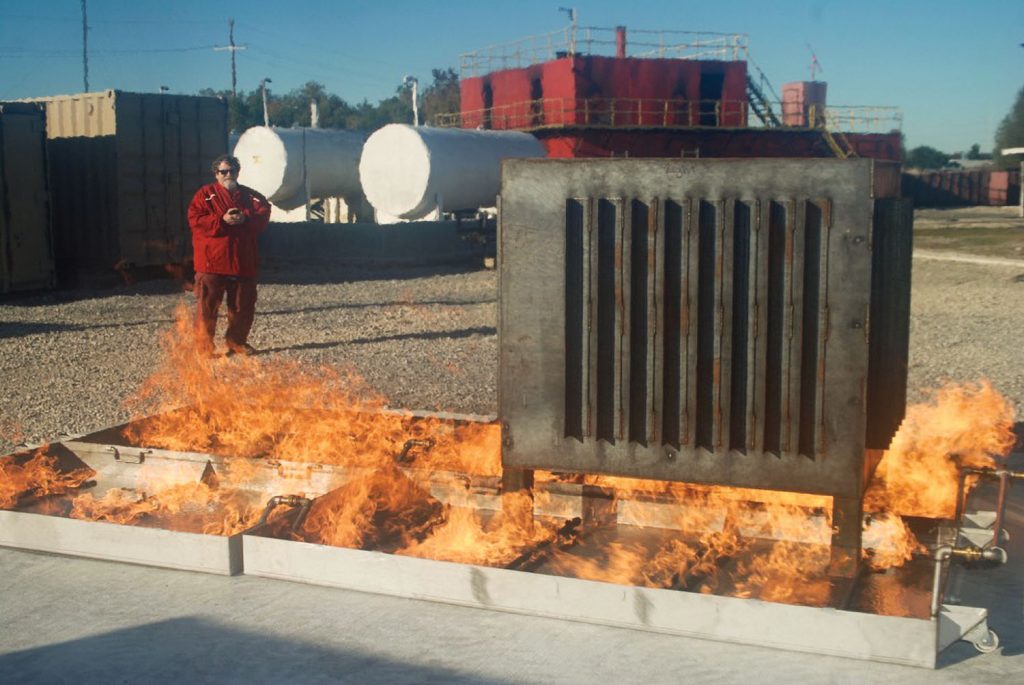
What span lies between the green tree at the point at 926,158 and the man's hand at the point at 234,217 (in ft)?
275

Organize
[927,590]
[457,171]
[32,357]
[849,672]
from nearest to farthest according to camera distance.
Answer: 1. [849,672]
2. [927,590]
3. [32,357]
4. [457,171]

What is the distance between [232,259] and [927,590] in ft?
22.8

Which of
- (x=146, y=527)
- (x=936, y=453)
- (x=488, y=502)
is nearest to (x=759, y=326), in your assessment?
(x=488, y=502)

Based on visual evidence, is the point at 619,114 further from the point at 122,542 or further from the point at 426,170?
the point at 122,542

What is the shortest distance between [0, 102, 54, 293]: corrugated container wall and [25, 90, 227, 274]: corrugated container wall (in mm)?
1086

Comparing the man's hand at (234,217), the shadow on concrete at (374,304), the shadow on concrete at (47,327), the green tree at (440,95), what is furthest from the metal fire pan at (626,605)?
the green tree at (440,95)

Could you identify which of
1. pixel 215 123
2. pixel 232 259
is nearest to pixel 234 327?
pixel 232 259

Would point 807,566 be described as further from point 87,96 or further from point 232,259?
point 87,96

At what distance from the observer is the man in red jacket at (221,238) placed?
364 inches

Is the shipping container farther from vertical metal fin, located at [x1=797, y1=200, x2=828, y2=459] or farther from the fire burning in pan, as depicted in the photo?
vertical metal fin, located at [x1=797, y1=200, x2=828, y2=459]

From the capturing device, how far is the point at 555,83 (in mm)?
32781

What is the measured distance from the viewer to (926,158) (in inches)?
3438

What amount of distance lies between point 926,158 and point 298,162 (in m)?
74.0

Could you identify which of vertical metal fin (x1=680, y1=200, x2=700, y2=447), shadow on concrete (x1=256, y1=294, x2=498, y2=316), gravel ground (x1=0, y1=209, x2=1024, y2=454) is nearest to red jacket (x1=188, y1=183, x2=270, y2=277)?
gravel ground (x1=0, y1=209, x2=1024, y2=454)
